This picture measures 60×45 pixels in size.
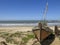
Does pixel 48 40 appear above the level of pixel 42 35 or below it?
below

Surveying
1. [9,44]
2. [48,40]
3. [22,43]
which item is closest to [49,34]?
[48,40]

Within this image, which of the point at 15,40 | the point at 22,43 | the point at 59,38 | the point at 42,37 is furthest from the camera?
the point at 15,40

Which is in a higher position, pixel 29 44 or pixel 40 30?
pixel 40 30

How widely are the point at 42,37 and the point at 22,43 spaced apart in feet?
13.6

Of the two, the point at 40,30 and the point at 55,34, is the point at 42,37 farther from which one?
the point at 55,34

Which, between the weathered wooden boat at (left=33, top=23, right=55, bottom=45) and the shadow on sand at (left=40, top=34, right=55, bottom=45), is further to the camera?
the shadow on sand at (left=40, top=34, right=55, bottom=45)

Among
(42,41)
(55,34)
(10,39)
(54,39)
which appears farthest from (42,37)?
(10,39)

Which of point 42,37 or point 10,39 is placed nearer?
point 42,37

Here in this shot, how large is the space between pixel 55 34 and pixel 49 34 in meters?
2.43

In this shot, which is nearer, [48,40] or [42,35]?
[42,35]

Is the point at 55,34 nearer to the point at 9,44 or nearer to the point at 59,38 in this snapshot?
the point at 59,38

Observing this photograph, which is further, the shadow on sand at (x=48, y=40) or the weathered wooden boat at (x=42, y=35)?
the shadow on sand at (x=48, y=40)

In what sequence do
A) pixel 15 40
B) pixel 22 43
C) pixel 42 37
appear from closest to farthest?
1. pixel 42 37
2. pixel 22 43
3. pixel 15 40

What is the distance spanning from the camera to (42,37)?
21312 millimetres
